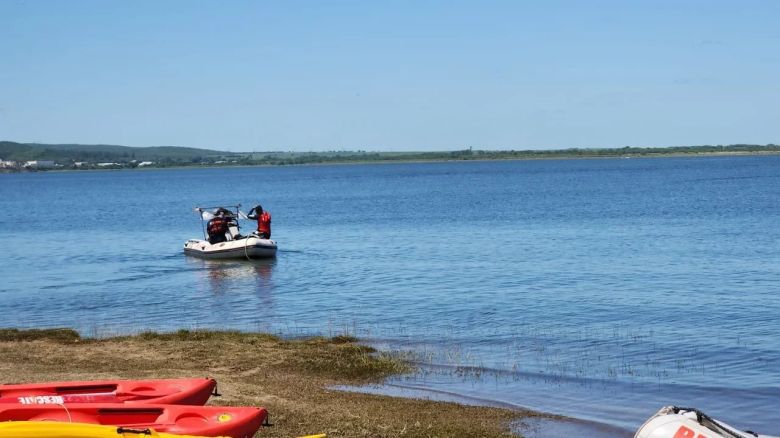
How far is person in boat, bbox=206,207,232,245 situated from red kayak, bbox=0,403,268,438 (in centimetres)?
2626

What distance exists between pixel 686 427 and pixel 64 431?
665 cm

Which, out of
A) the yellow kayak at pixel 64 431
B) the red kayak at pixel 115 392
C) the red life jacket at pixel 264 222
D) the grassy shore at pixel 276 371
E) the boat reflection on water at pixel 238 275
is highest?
the red life jacket at pixel 264 222

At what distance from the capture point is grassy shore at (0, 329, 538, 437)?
13.1 metres

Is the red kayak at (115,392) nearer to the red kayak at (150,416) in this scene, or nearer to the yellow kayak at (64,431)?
the red kayak at (150,416)

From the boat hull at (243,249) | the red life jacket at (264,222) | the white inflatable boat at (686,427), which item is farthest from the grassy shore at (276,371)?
the red life jacket at (264,222)

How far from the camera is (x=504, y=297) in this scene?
2672 cm

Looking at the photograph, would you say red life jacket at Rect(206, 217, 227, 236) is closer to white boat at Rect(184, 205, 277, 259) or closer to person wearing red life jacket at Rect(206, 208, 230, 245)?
person wearing red life jacket at Rect(206, 208, 230, 245)

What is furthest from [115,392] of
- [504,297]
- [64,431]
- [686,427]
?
[504,297]

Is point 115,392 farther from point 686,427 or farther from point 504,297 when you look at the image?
point 504,297

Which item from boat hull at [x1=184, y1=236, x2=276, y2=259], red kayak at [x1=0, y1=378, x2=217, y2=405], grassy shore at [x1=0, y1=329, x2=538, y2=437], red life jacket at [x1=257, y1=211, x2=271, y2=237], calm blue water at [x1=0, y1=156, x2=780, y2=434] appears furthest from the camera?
red life jacket at [x1=257, y1=211, x2=271, y2=237]

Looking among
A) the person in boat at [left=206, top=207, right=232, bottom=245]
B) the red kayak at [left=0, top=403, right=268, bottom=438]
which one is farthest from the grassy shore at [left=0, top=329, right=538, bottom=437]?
the person in boat at [left=206, top=207, right=232, bottom=245]

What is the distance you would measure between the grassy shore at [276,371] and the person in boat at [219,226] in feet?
56.7

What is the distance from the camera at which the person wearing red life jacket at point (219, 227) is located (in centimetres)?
3838

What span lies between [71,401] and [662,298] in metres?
16.9
